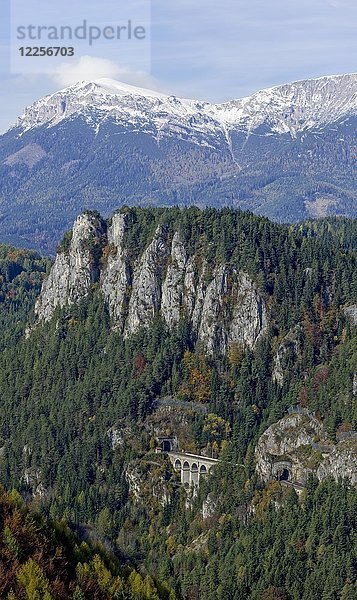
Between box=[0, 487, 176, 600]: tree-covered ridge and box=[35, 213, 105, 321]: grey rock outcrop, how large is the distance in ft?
259

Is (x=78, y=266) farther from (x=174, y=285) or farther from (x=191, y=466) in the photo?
(x=191, y=466)

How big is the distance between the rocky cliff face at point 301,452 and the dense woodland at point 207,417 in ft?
5.19

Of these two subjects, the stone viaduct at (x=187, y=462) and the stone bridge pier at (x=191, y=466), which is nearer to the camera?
the stone bridge pier at (x=191, y=466)

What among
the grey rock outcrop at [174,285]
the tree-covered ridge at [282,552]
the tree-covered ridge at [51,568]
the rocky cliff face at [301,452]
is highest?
the grey rock outcrop at [174,285]

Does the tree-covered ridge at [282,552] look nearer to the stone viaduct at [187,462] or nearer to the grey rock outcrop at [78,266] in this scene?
the stone viaduct at [187,462]

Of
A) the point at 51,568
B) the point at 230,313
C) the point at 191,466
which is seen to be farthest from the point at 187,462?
the point at 51,568

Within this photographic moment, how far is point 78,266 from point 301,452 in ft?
169

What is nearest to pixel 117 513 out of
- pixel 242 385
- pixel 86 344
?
pixel 242 385

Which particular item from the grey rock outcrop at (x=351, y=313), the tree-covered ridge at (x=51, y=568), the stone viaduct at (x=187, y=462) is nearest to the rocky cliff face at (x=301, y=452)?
Answer: the stone viaduct at (x=187, y=462)

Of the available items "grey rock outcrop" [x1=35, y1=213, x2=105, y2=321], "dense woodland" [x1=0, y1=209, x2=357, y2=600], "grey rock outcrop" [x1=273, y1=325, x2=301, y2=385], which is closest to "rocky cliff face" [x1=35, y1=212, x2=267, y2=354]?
"grey rock outcrop" [x1=35, y1=213, x2=105, y2=321]

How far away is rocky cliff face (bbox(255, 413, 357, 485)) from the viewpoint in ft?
361

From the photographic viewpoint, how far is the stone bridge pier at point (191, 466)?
406 feet

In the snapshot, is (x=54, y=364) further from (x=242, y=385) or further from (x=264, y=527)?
(x=264, y=527)

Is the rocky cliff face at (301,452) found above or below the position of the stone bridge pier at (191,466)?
above
